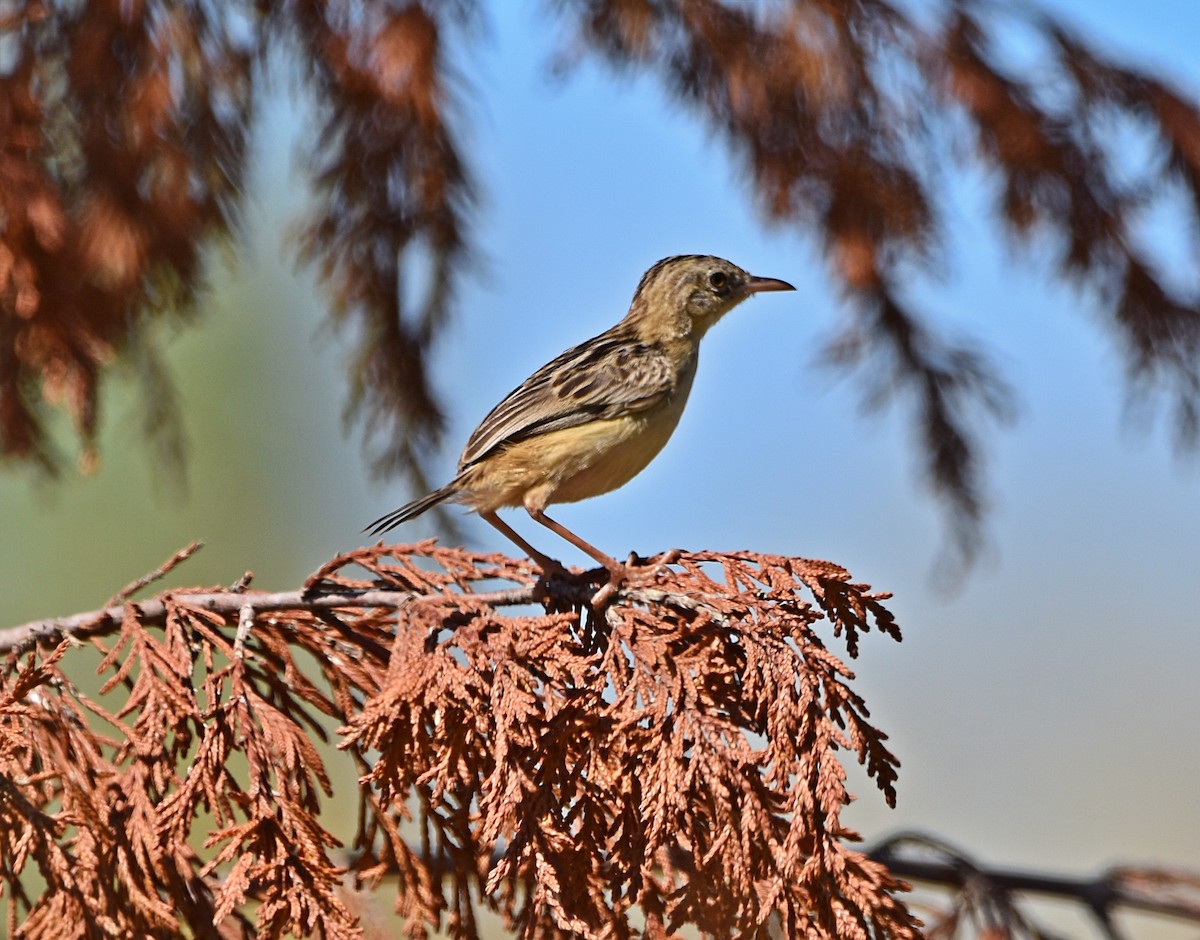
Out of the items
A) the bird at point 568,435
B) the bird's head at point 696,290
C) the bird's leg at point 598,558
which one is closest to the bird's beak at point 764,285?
the bird's head at point 696,290

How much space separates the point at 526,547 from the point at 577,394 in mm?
612

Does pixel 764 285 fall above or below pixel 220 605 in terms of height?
above

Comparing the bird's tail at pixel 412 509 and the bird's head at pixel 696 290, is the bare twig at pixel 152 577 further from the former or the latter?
the bird's head at pixel 696 290

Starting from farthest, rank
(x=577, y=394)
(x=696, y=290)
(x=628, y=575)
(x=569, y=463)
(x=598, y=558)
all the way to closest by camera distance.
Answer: (x=696, y=290), (x=577, y=394), (x=569, y=463), (x=598, y=558), (x=628, y=575)

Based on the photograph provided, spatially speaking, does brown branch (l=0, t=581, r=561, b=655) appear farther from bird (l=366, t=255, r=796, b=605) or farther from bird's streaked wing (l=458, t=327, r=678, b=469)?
bird's streaked wing (l=458, t=327, r=678, b=469)

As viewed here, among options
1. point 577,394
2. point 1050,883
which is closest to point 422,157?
point 577,394

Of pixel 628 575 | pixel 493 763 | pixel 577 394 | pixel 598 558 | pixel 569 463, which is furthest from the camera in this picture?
pixel 577 394

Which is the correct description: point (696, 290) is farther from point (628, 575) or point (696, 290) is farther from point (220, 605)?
point (220, 605)

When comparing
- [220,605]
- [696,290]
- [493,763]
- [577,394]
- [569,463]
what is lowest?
[493,763]

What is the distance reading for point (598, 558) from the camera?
3.19 metres

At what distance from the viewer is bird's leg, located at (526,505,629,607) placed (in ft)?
8.59

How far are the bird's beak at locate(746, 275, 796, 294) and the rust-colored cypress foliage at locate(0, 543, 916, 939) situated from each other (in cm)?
230

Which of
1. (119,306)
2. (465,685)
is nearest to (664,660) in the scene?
(465,685)

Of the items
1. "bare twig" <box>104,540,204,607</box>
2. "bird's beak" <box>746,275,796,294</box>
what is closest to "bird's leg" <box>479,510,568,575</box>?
"bare twig" <box>104,540,204,607</box>
